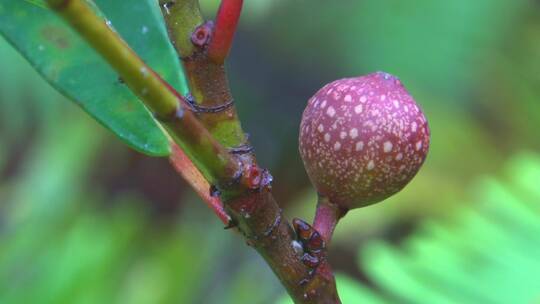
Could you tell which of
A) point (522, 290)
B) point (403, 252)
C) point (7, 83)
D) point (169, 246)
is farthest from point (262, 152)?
point (522, 290)

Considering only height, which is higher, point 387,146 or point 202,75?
point 202,75

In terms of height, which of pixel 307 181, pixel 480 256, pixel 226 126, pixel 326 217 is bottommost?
pixel 307 181

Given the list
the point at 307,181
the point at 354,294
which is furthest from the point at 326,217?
the point at 307,181

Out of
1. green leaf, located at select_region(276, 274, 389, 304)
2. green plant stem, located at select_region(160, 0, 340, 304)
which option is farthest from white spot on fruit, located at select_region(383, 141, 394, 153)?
green leaf, located at select_region(276, 274, 389, 304)

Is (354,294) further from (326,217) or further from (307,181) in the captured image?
(307,181)

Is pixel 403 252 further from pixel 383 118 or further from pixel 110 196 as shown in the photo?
pixel 110 196

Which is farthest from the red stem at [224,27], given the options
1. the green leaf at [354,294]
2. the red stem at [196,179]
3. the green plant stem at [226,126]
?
the green leaf at [354,294]
